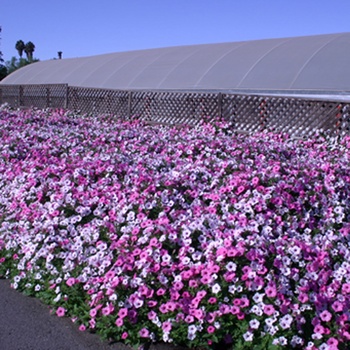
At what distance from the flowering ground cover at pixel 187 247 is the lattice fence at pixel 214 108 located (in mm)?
4440

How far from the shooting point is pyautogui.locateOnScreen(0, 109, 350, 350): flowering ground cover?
3512 mm

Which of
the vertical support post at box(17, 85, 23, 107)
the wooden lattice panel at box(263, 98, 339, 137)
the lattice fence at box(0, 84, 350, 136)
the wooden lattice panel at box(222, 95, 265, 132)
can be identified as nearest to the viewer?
the wooden lattice panel at box(263, 98, 339, 137)

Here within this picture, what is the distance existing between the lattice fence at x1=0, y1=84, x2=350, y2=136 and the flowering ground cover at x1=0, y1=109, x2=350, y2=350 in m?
4.44

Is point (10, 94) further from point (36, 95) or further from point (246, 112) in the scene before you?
point (246, 112)

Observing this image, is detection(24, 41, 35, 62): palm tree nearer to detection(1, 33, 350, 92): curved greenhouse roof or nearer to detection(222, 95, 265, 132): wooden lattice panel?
detection(1, 33, 350, 92): curved greenhouse roof

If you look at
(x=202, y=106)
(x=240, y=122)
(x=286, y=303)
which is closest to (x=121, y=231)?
(x=286, y=303)

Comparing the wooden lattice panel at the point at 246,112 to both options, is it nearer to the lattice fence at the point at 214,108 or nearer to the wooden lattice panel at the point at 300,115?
the lattice fence at the point at 214,108

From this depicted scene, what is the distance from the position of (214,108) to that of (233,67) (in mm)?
6679

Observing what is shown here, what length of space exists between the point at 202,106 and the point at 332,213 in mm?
8743

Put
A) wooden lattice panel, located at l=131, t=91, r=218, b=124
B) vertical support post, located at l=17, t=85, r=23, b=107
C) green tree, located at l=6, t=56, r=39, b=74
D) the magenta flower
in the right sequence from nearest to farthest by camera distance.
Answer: the magenta flower, wooden lattice panel, located at l=131, t=91, r=218, b=124, vertical support post, located at l=17, t=85, r=23, b=107, green tree, located at l=6, t=56, r=39, b=74

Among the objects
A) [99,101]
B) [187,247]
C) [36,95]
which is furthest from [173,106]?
[187,247]

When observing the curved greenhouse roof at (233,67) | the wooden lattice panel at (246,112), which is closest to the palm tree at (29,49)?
the curved greenhouse roof at (233,67)

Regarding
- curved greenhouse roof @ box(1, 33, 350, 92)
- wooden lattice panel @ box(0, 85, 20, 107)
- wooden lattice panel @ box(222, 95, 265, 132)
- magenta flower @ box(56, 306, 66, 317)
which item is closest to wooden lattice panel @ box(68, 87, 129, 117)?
curved greenhouse roof @ box(1, 33, 350, 92)

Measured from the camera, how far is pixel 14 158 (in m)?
7.58
